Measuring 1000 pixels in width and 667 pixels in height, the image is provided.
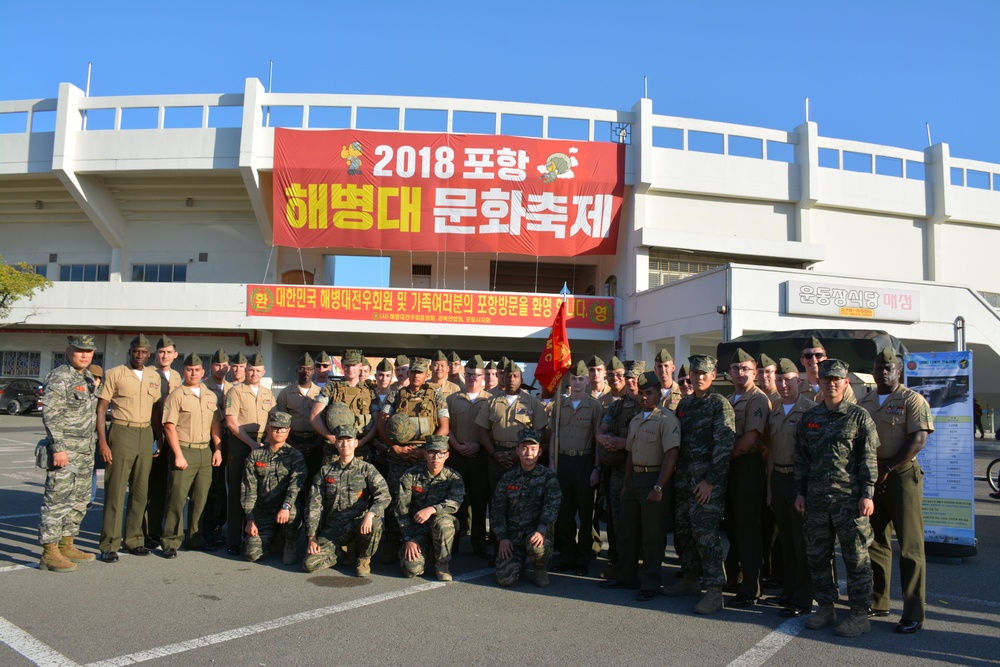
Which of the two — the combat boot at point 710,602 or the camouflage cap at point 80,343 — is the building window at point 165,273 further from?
the combat boot at point 710,602

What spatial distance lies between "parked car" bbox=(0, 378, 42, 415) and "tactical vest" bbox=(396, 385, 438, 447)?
22.7 meters

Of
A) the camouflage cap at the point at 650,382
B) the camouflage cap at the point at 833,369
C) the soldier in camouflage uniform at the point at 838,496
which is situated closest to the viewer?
the soldier in camouflage uniform at the point at 838,496

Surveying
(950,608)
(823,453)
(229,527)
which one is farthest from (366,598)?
(950,608)

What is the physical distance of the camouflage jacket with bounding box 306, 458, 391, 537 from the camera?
19.5 ft

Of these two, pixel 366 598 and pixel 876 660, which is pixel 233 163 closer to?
pixel 366 598

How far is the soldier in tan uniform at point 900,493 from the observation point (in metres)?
4.66

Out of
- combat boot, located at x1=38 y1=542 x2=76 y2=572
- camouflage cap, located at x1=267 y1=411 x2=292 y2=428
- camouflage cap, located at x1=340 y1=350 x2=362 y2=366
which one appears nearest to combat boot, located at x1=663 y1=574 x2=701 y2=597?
camouflage cap, located at x1=267 y1=411 x2=292 y2=428

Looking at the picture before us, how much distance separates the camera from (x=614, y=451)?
19.6 ft

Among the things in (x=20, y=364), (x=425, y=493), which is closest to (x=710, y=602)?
(x=425, y=493)

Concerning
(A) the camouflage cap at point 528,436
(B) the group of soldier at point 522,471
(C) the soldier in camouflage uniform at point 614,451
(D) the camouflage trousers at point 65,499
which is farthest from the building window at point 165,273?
(C) the soldier in camouflage uniform at point 614,451

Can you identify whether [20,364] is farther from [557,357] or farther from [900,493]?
[900,493]

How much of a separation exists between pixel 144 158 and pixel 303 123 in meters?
5.28

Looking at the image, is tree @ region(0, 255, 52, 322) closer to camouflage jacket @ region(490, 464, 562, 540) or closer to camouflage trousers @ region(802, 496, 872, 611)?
camouflage jacket @ region(490, 464, 562, 540)

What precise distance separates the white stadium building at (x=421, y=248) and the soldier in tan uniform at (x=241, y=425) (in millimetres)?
14502
